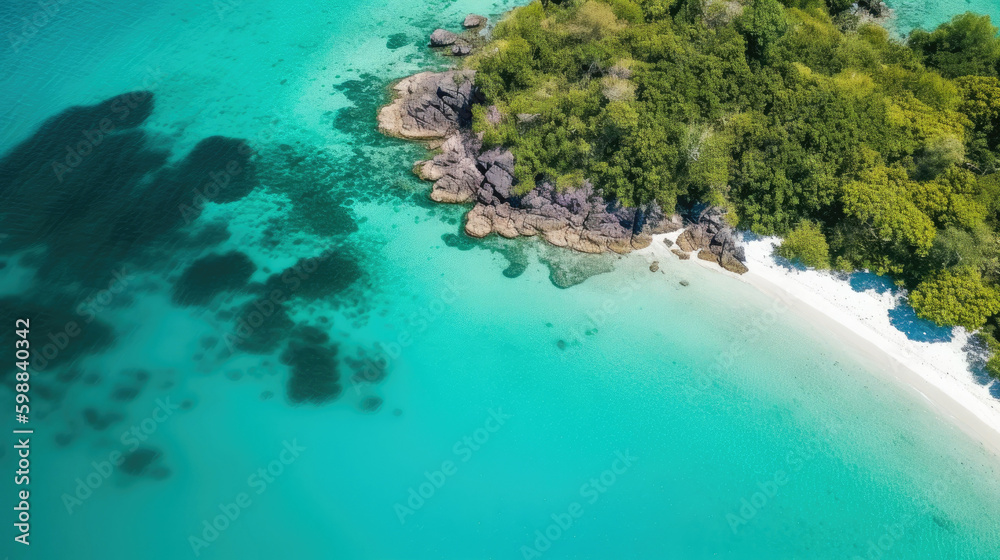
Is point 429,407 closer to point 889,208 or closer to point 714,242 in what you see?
point 714,242

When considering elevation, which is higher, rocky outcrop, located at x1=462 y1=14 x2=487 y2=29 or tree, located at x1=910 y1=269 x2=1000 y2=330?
rocky outcrop, located at x1=462 y1=14 x2=487 y2=29

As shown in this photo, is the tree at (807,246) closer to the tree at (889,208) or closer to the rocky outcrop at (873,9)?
the tree at (889,208)

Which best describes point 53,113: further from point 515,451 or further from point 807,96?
point 807,96

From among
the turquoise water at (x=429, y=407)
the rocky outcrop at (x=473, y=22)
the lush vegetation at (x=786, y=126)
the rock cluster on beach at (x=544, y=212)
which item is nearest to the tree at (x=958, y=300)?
the lush vegetation at (x=786, y=126)

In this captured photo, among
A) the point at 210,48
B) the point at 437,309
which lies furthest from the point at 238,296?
the point at 210,48

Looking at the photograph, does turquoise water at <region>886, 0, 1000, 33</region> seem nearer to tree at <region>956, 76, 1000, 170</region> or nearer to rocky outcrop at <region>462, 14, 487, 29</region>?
tree at <region>956, 76, 1000, 170</region>

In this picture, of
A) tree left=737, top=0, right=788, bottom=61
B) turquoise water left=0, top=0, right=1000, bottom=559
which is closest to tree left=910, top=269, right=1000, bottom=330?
turquoise water left=0, top=0, right=1000, bottom=559
